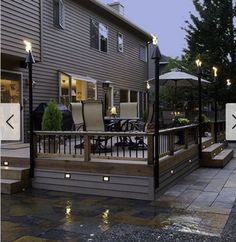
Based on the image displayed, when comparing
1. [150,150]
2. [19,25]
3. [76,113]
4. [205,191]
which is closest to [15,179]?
[150,150]

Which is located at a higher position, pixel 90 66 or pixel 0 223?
pixel 90 66

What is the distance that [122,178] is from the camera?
6.43m

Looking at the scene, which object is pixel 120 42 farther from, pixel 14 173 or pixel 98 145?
pixel 14 173

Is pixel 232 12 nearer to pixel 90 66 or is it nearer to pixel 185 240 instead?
pixel 90 66

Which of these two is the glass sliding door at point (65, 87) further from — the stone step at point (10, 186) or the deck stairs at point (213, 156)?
the stone step at point (10, 186)

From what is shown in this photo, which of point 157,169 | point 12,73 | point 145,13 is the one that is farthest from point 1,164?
point 145,13

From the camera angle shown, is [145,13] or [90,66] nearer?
[90,66]

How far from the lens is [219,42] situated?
70.9 ft

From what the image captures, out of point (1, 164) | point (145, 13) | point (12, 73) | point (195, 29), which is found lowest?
point (1, 164)

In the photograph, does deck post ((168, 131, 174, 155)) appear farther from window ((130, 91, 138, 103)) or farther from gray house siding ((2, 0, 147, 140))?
window ((130, 91, 138, 103))

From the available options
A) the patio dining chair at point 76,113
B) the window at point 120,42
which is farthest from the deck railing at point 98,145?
the window at point 120,42

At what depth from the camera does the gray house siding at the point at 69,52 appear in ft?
34.5

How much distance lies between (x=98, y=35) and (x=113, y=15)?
1255 mm

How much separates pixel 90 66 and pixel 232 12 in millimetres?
10306
